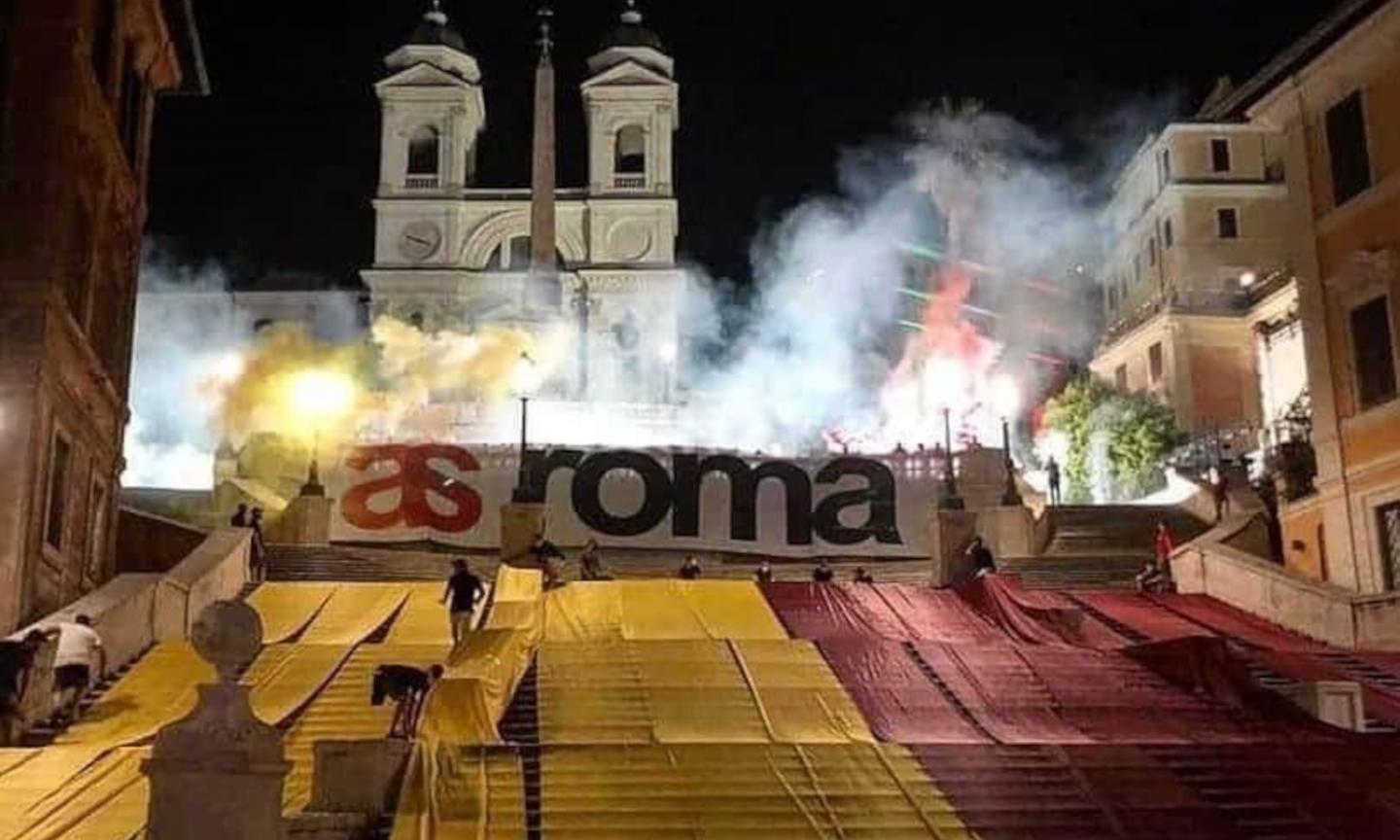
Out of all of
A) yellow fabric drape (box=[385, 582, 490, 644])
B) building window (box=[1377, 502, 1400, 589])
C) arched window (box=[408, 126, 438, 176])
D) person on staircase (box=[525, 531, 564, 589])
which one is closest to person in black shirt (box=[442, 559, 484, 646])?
yellow fabric drape (box=[385, 582, 490, 644])

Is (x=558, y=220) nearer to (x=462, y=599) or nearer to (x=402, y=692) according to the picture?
(x=462, y=599)

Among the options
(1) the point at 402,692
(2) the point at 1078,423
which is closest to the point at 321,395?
(2) the point at 1078,423

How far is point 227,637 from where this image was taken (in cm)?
970

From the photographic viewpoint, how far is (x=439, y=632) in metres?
22.9

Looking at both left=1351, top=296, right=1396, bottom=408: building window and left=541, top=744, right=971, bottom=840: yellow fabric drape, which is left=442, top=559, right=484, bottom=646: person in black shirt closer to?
left=541, top=744, right=971, bottom=840: yellow fabric drape

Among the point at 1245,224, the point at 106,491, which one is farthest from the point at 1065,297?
the point at 106,491

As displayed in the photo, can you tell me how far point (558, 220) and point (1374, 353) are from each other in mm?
55241

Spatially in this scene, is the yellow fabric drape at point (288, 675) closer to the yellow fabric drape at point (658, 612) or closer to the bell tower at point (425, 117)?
the yellow fabric drape at point (658, 612)

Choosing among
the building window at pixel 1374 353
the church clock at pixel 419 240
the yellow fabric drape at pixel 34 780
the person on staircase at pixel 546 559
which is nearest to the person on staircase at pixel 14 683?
the yellow fabric drape at pixel 34 780

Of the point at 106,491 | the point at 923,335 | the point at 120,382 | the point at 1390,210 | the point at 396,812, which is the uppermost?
the point at 923,335

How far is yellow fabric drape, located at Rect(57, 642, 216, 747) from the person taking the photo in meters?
17.2

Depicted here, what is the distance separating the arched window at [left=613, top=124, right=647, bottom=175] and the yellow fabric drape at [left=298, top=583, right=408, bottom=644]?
5363cm

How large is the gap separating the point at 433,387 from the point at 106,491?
40.8 meters

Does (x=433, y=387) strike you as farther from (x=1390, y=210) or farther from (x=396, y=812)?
(x=396, y=812)
